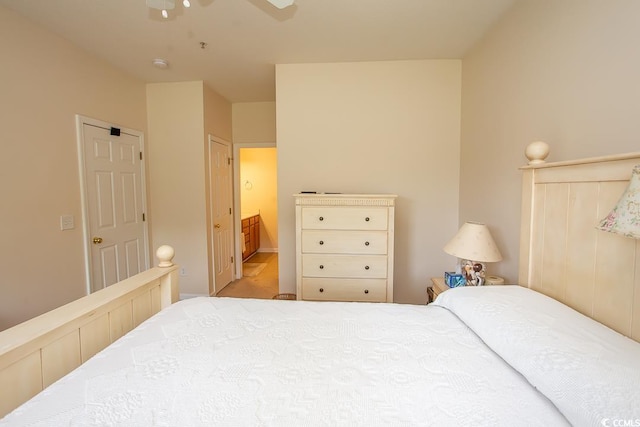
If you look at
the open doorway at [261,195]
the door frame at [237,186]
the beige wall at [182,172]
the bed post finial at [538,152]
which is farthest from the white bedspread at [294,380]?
the open doorway at [261,195]

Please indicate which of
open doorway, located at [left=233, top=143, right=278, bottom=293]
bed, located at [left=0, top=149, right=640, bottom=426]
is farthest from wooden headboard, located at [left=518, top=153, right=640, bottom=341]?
open doorway, located at [left=233, top=143, right=278, bottom=293]

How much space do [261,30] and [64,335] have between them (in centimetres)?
227

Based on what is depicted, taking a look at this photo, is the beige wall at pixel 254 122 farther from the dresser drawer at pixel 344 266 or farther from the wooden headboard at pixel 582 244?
the wooden headboard at pixel 582 244

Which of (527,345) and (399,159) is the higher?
(399,159)

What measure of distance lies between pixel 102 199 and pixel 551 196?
11.4 feet

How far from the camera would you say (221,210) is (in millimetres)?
3680

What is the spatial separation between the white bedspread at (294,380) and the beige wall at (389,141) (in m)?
1.67

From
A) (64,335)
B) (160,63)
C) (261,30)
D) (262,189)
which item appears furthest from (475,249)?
(262,189)

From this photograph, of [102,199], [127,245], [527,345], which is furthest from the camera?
[127,245]

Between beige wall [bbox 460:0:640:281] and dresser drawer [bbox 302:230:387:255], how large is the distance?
2.84 ft

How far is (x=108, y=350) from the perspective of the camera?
37.6 inches

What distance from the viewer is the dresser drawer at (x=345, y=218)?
2203 millimetres

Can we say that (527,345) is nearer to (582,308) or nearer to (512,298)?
(512,298)

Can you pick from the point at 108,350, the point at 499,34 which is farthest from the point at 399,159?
the point at 108,350
